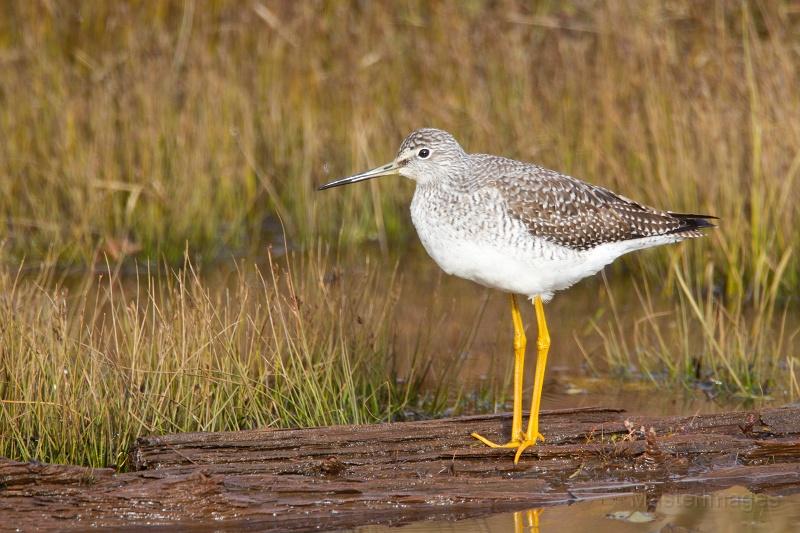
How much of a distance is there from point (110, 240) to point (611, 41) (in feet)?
18.6

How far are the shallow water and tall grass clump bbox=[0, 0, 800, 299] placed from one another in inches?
144

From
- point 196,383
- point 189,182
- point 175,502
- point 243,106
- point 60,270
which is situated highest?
point 243,106

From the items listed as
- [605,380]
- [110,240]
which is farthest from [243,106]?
[605,380]

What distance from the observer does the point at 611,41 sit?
12680 millimetres

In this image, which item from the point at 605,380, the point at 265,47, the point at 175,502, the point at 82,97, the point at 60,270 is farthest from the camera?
the point at 265,47

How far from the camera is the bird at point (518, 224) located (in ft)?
22.8

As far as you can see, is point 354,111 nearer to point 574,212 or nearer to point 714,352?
point 714,352

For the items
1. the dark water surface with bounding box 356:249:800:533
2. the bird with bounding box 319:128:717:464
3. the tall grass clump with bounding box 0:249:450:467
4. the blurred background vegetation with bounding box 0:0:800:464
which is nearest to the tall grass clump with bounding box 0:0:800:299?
the blurred background vegetation with bounding box 0:0:800:464

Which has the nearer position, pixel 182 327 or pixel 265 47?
pixel 182 327


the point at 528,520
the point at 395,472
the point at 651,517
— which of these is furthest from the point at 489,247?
the point at 651,517

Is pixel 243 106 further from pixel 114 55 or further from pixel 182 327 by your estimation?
pixel 182 327

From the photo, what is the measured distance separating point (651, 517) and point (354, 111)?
7.45 m

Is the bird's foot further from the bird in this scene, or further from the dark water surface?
the dark water surface

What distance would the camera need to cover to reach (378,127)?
42.4 feet
